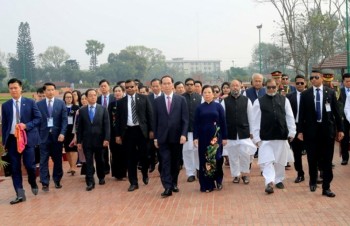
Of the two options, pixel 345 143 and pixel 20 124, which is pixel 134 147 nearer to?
pixel 20 124

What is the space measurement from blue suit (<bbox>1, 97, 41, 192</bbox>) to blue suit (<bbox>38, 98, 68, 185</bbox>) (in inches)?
27.0

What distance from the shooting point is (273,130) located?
713 cm

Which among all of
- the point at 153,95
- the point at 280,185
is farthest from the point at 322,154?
the point at 153,95

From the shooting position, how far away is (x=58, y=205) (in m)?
6.98

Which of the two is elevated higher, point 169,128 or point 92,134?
point 169,128

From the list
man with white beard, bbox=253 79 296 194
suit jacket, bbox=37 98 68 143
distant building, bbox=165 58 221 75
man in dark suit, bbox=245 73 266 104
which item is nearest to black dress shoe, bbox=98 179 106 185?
suit jacket, bbox=37 98 68 143

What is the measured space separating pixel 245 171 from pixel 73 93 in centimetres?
417

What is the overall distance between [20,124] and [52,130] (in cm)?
115

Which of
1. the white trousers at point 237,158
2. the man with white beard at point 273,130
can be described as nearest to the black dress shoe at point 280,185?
the man with white beard at point 273,130

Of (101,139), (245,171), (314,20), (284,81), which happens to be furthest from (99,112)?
(314,20)

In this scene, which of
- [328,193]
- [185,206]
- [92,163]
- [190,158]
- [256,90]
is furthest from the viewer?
[256,90]

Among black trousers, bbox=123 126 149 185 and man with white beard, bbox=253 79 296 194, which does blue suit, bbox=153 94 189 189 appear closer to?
black trousers, bbox=123 126 149 185

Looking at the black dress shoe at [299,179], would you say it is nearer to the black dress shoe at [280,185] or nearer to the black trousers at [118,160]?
the black dress shoe at [280,185]

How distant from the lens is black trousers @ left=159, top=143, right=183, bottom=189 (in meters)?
7.16
